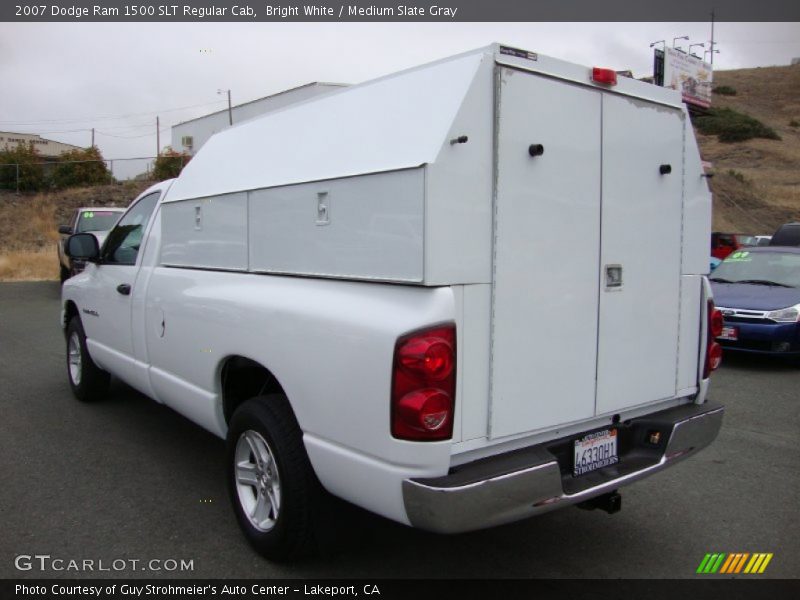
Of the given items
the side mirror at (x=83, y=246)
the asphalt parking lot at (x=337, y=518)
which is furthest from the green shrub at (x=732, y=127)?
the side mirror at (x=83, y=246)

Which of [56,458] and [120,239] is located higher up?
[120,239]

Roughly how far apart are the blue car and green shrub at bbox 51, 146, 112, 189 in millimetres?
31182

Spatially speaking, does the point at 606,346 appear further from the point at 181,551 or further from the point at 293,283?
the point at 181,551

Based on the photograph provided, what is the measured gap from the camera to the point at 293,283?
10.8 feet

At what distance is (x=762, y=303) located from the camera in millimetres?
8461

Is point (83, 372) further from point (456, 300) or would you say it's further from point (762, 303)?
Answer: point (762, 303)

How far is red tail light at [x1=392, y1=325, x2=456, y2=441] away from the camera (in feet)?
8.37

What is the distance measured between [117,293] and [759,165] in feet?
185

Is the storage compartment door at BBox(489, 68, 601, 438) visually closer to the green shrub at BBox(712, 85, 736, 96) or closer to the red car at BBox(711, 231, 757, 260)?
the red car at BBox(711, 231, 757, 260)

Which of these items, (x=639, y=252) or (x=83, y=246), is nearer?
(x=639, y=252)

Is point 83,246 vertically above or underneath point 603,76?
underneath

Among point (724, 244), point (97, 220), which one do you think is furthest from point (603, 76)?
point (724, 244)

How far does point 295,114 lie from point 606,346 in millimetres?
2042

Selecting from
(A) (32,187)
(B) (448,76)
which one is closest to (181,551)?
(B) (448,76)
